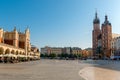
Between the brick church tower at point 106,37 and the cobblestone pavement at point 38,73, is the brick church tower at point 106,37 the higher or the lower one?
the higher one

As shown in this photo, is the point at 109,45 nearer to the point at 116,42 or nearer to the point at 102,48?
the point at 102,48

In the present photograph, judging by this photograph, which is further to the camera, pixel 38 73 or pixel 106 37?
pixel 106 37

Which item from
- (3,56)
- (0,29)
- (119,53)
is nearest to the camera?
(3,56)

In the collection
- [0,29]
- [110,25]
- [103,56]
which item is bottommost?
[103,56]

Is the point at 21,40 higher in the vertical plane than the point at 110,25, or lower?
lower

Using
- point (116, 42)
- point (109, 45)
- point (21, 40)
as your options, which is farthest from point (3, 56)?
point (109, 45)

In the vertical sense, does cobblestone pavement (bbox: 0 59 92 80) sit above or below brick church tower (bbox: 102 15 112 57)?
below

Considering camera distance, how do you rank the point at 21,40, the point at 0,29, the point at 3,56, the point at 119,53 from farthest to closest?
the point at 119,53 < the point at 21,40 < the point at 0,29 < the point at 3,56

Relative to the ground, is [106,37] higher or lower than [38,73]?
higher

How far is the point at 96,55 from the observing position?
627 ft

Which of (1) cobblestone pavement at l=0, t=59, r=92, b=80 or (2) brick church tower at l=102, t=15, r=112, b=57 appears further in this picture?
(2) brick church tower at l=102, t=15, r=112, b=57

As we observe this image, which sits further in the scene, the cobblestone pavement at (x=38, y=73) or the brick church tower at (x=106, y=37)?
the brick church tower at (x=106, y=37)

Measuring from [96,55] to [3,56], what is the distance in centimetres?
14220

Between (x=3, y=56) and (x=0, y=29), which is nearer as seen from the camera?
(x=3, y=56)
